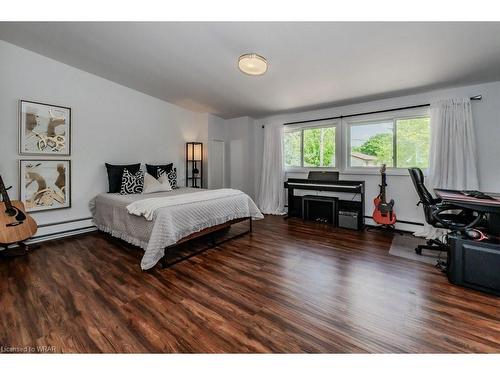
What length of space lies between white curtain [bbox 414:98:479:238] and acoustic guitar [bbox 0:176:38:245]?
560 cm

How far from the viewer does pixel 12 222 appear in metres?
2.61

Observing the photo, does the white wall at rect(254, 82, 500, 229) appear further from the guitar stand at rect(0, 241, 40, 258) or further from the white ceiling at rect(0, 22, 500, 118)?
the guitar stand at rect(0, 241, 40, 258)

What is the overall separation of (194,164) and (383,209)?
4024 millimetres

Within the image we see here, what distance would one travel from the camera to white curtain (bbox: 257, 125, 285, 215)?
16.9ft

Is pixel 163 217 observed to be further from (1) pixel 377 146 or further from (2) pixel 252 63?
(1) pixel 377 146

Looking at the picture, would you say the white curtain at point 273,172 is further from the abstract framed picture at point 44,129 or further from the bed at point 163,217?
the abstract framed picture at point 44,129

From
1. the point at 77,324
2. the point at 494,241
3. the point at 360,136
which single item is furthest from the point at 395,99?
the point at 77,324

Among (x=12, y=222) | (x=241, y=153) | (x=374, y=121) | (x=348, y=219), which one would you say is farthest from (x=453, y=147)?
(x=12, y=222)

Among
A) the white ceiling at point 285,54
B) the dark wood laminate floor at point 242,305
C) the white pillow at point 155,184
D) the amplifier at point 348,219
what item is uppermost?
the white ceiling at point 285,54

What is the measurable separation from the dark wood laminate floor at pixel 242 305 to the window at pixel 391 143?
2068 mm

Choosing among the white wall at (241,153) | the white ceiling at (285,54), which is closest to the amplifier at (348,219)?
the white ceiling at (285,54)

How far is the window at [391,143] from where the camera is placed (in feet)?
12.1
